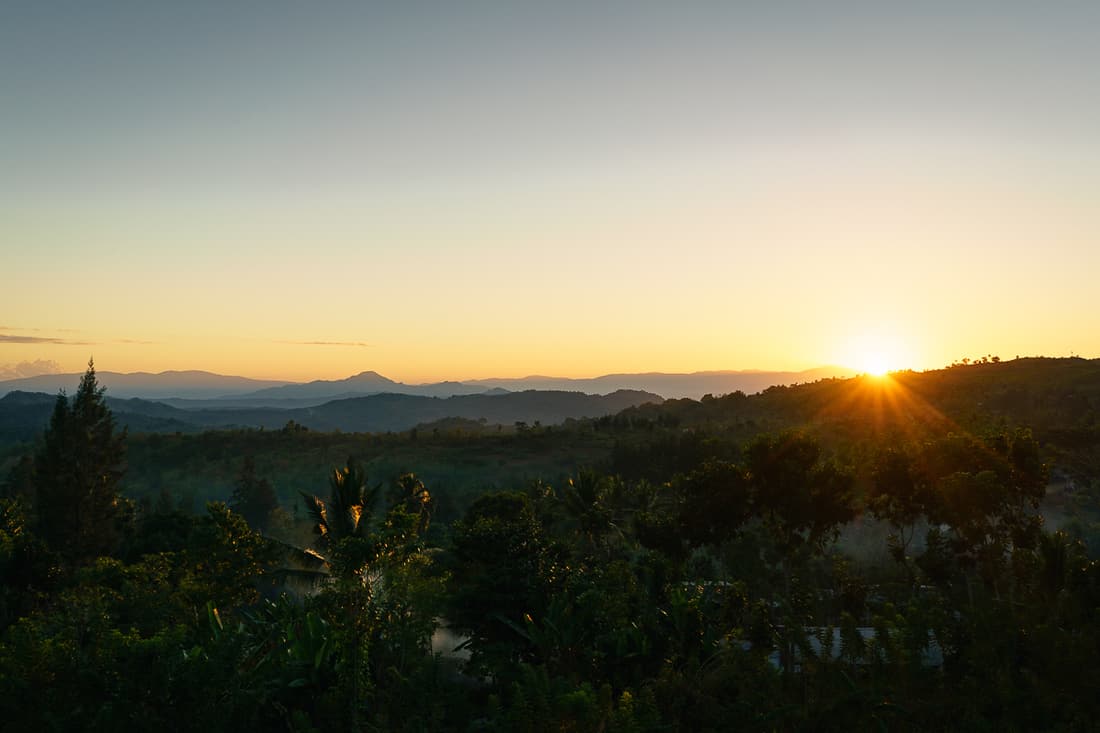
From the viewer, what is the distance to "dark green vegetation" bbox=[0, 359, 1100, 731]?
16.6m

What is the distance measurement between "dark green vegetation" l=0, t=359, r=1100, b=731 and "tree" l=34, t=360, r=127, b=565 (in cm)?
15

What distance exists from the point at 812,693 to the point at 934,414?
6599 cm

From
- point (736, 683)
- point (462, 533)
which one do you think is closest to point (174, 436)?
point (462, 533)

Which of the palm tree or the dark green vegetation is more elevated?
the palm tree

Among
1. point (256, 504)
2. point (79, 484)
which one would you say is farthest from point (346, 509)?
point (256, 504)

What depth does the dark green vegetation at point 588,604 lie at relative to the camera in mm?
16594

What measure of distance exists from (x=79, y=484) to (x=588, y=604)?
106 ft

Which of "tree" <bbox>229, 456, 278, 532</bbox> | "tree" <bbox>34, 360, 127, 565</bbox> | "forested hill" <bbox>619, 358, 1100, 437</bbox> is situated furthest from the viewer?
"forested hill" <bbox>619, 358, 1100, 437</bbox>

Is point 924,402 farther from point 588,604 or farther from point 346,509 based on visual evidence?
point 346,509

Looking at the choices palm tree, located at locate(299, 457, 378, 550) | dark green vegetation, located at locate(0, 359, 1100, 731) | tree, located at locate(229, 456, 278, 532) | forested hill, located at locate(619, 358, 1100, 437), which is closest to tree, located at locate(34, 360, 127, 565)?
dark green vegetation, located at locate(0, 359, 1100, 731)

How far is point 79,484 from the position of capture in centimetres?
4241

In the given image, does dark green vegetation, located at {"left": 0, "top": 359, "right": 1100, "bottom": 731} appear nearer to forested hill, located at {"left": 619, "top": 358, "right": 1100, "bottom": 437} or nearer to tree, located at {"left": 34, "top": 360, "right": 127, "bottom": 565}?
tree, located at {"left": 34, "top": 360, "right": 127, "bottom": 565}

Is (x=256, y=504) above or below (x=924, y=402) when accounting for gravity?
below

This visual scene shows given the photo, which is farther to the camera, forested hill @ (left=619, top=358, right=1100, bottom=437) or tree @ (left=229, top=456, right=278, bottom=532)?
forested hill @ (left=619, top=358, right=1100, bottom=437)
